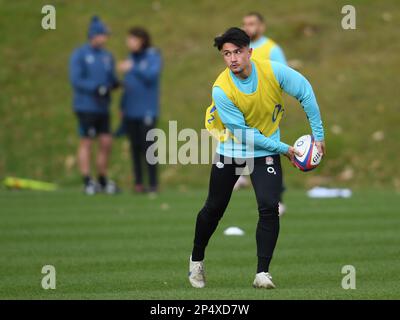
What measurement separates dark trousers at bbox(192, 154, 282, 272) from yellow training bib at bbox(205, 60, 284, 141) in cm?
28

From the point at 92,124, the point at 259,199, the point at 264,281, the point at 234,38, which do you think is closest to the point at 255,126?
the point at 259,199

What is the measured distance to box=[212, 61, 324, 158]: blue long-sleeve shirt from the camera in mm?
9617

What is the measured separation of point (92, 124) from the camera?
19.8 metres

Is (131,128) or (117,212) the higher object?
(131,128)

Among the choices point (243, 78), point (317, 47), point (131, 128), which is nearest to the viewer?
point (243, 78)

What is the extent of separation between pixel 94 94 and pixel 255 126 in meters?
10.3

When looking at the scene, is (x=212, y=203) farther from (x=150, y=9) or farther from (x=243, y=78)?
(x=150, y=9)

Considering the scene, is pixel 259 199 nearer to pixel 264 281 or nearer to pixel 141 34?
pixel 264 281

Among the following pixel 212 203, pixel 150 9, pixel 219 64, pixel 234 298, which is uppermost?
pixel 150 9

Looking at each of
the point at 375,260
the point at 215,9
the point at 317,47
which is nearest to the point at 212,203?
the point at 375,260

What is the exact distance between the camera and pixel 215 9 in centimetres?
2902

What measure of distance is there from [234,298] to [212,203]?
1.23 metres

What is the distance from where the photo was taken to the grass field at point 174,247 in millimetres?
9797

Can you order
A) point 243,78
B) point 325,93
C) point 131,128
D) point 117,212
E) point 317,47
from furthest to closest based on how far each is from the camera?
point 317,47, point 325,93, point 131,128, point 117,212, point 243,78
